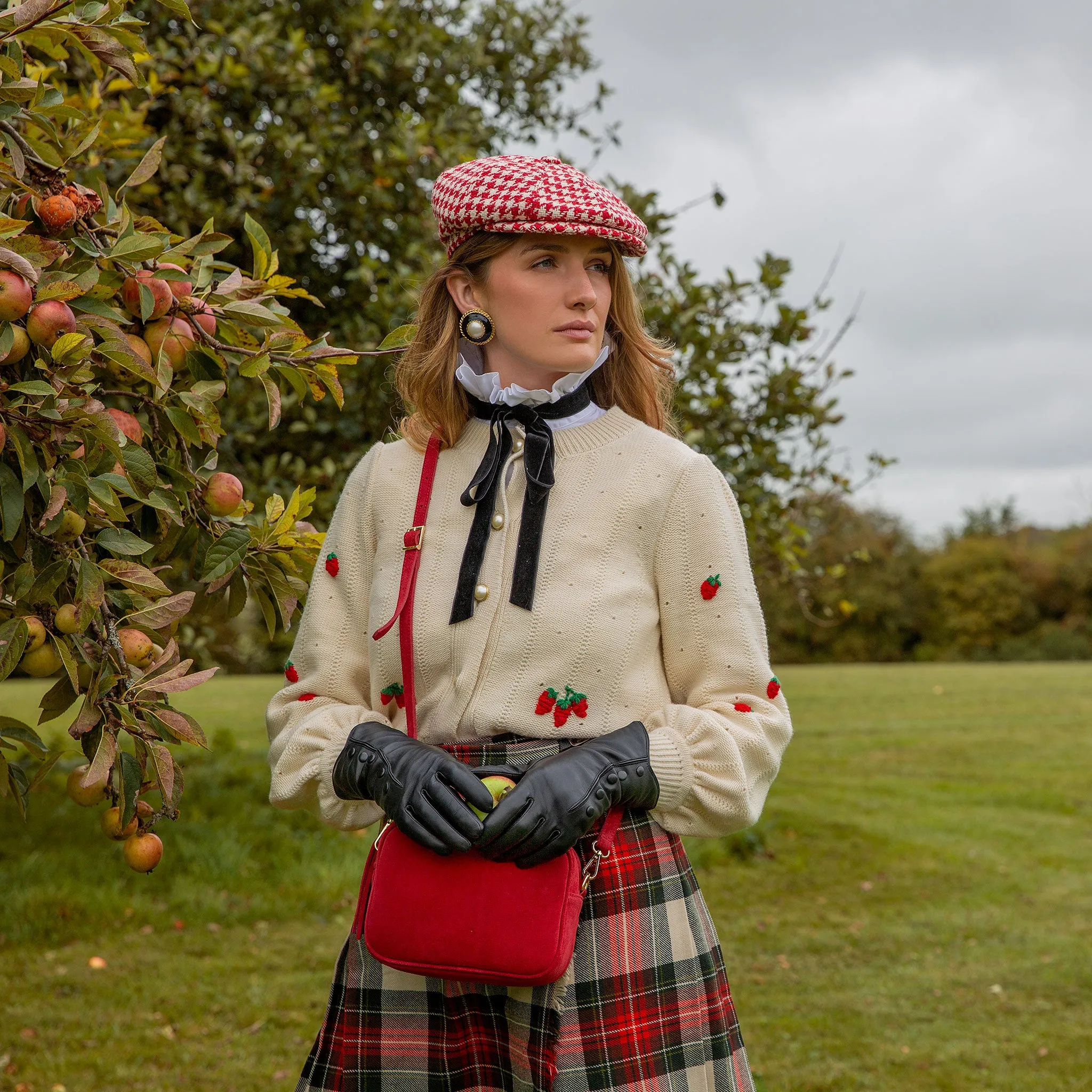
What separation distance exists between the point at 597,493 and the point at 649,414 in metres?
0.29

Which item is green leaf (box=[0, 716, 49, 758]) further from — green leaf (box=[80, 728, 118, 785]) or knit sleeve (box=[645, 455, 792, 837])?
knit sleeve (box=[645, 455, 792, 837])

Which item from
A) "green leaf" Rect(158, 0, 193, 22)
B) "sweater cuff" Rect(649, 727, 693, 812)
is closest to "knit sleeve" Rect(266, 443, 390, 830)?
"sweater cuff" Rect(649, 727, 693, 812)

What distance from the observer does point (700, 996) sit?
6.27 feet

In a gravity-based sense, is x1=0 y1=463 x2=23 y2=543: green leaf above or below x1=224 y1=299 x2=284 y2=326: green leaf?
A: below

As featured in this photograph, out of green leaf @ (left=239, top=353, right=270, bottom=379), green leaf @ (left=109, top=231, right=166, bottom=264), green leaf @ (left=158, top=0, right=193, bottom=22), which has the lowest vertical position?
green leaf @ (left=239, top=353, right=270, bottom=379)

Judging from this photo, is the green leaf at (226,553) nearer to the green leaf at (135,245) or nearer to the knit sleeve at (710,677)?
the green leaf at (135,245)

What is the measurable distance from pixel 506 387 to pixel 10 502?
84 centimetres

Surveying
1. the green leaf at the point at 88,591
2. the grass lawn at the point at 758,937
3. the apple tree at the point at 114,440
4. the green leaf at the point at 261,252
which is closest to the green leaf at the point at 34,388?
the apple tree at the point at 114,440

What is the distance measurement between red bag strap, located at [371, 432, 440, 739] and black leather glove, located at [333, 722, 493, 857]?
0.44ft

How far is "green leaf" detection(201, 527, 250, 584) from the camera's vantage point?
213 cm

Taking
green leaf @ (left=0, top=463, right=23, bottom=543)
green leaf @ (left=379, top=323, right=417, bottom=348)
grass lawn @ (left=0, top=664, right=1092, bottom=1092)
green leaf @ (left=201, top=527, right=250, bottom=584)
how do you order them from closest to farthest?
green leaf @ (left=0, top=463, right=23, bottom=543), green leaf @ (left=201, top=527, right=250, bottom=584), green leaf @ (left=379, top=323, right=417, bottom=348), grass lawn @ (left=0, top=664, right=1092, bottom=1092)

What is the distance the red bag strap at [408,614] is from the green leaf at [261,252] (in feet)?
1.81

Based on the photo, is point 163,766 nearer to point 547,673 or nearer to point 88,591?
point 88,591

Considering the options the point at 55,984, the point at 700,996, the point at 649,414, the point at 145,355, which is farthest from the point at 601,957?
the point at 55,984
